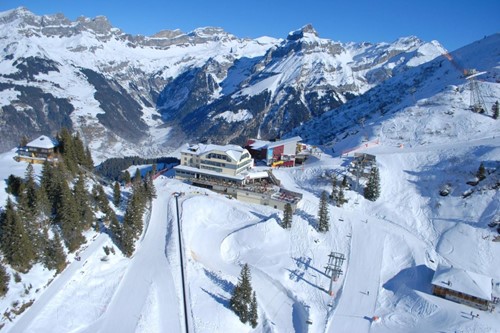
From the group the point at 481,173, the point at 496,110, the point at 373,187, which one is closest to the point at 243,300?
the point at 373,187

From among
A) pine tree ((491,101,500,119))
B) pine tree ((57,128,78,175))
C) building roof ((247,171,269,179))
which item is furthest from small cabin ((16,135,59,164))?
pine tree ((491,101,500,119))

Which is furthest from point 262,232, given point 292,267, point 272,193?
point 272,193

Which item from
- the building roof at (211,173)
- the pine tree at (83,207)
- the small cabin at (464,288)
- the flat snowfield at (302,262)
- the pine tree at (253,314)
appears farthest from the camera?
the building roof at (211,173)

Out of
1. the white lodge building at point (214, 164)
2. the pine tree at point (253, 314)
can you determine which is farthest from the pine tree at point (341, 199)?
the pine tree at point (253, 314)

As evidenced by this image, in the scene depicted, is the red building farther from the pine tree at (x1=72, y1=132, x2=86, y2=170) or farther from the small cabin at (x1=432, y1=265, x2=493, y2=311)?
the small cabin at (x1=432, y1=265, x2=493, y2=311)

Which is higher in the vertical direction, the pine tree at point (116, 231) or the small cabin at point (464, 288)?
the pine tree at point (116, 231)

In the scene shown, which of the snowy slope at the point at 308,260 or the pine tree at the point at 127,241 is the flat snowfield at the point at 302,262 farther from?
the pine tree at the point at 127,241

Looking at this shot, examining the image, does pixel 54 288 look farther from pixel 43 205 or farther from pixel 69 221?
pixel 43 205
